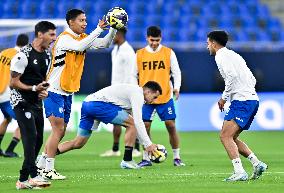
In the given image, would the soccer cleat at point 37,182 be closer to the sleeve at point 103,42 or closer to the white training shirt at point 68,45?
the white training shirt at point 68,45

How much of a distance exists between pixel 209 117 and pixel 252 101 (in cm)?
1262

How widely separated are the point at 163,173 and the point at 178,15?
1663 cm

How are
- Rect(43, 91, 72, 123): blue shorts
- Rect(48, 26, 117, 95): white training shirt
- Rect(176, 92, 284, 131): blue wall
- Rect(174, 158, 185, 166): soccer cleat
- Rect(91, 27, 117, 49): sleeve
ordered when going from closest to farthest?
Rect(48, 26, 117, 95): white training shirt < Rect(43, 91, 72, 123): blue shorts < Rect(91, 27, 117, 49): sleeve < Rect(174, 158, 185, 166): soccer cleat < Rect(176, 92, 284, 131): blue wall

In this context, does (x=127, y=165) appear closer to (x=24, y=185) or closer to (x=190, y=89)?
(x=24, y=185)

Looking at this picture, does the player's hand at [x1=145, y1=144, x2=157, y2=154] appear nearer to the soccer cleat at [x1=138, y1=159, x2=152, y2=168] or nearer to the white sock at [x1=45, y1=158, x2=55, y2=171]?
the white sock at [x1=45, y1=158, x2=55, y2=171]

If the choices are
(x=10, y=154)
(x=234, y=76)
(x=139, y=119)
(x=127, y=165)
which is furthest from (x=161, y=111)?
(x=234, y=76)

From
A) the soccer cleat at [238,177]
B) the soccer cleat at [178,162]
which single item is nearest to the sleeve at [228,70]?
the soccer cleat at [238,177]

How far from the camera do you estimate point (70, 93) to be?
13.4m

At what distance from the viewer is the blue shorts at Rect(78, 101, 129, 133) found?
14.4 meters

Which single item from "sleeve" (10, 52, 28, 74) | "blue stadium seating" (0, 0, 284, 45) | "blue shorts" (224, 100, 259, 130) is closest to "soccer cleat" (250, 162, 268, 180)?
"blue shorts" (224, 100, 259, 130)

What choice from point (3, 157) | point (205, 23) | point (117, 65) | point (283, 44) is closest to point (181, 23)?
point (205, 23)

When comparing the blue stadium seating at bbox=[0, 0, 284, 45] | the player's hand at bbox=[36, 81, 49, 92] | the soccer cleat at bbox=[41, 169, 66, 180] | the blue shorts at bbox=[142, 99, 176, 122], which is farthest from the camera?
the blue stadium seating at bbox=[0, 0, 284, 45]

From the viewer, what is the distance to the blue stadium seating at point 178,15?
2894 cm

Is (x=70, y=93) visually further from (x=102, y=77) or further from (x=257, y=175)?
(x=102, y=77)
